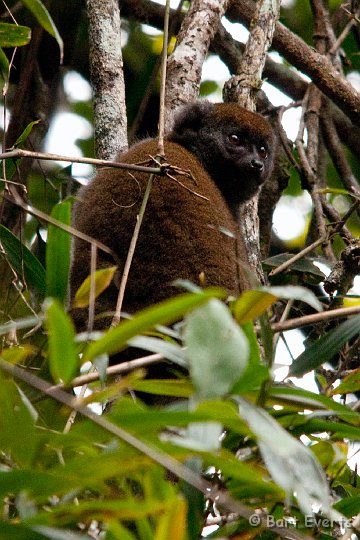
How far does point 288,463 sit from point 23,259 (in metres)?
1.80

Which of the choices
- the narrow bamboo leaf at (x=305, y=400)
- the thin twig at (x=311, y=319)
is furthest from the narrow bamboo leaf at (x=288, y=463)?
the thin twig at (x=311, y=319)

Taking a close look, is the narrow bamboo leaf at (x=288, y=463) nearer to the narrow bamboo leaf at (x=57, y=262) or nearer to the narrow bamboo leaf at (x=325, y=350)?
the narrow bamboo leaf at (x=325, y=350)

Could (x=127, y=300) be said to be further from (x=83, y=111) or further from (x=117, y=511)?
(x=83, y=111)

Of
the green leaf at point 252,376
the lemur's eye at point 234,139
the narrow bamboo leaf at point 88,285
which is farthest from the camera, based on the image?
the lemur's eye at point 234,139

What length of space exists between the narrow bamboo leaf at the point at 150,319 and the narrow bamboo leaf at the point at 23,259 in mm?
1519

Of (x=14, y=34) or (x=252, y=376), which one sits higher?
(x=14, y=34)

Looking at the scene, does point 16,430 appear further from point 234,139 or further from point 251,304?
point 234,139

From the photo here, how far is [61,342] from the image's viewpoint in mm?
2016

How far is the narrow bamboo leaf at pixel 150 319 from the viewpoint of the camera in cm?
192

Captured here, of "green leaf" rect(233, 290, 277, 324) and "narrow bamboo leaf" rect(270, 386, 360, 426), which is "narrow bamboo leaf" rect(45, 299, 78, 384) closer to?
"green leaf" rect(233, 290, 277, 324)

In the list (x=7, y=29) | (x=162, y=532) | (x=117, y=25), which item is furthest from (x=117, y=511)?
(x=117, y=25)

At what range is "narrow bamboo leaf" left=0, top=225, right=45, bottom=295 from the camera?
3.53 metres

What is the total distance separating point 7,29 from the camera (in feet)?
11.1

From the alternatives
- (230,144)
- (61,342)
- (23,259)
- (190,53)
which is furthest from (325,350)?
(230,144)
